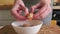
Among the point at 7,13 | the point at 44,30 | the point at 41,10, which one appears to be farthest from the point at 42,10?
the point at 7,13

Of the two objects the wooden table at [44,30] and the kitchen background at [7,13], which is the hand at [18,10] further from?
the kitchen background at [7,13]

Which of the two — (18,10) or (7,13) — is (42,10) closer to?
(18,10)

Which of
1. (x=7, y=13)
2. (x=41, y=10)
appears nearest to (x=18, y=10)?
(x=41, y=10)

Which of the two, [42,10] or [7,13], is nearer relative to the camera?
[42,10]

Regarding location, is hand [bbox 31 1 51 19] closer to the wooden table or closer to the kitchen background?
the wooden table

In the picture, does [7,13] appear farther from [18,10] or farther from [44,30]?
[44,30]

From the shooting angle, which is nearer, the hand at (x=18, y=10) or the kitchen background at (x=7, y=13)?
the hand at (x=18, y=10)

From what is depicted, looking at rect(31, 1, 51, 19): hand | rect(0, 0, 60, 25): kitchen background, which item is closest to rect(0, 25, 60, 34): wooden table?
rect(31, 1, 51, 19): hand

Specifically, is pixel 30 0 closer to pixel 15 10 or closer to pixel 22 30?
pixel 15 10

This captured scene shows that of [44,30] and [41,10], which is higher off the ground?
[41,10]

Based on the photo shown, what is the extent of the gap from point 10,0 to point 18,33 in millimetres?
1067

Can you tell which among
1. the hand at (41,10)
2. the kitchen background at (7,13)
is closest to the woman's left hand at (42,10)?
the hand at (41,10)

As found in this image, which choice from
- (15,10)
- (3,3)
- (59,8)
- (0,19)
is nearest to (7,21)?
(0,19)

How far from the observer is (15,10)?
96 centimetres
